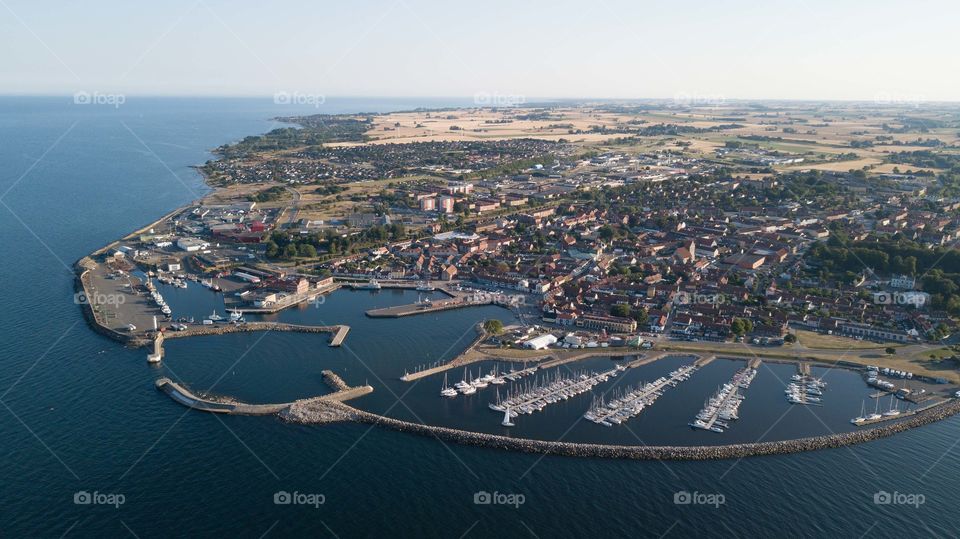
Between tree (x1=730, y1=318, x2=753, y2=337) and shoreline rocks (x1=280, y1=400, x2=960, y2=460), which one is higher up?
tree (x1=730, y1=318, x2=753, y2=337)

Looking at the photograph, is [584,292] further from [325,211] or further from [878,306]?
[325,211]

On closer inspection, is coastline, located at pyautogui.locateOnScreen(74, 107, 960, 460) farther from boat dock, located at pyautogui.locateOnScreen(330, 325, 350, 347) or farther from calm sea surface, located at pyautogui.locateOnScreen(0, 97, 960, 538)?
calm sea surface, located at pyautogui.locateOnScreen(0, 97, 960, 538)

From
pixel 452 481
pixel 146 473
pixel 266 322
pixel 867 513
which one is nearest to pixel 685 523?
pixel 867 513

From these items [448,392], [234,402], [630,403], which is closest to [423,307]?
[448,392]

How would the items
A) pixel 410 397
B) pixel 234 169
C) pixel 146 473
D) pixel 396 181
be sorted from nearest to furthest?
pixel 146 473, pixel 410 397, pixel 396 181, pixel 234 169

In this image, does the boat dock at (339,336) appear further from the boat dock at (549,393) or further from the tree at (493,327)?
the boat dock at (549,393)

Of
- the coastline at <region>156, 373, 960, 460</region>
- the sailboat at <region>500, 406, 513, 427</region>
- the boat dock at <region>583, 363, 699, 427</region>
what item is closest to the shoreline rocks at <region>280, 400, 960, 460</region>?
the coastline at <region>156, 373, 960, 460</region>

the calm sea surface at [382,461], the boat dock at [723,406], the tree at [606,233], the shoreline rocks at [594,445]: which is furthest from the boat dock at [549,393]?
the tree at [606,233]
